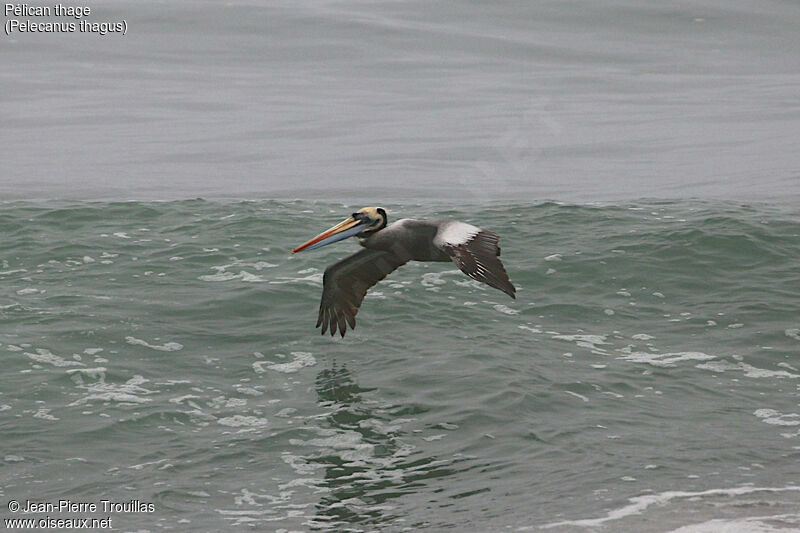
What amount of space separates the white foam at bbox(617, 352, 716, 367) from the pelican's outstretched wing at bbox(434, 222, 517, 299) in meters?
2.66

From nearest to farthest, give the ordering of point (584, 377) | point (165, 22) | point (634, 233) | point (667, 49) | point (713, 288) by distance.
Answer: point (584, 377), point (713, 288), point (634, 233), point (667, 49), point (165, 22)

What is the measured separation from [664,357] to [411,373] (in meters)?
2.77

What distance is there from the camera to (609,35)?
107 ft

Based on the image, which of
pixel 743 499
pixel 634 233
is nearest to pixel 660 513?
pixel 743 499

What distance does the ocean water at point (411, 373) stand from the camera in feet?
30.5

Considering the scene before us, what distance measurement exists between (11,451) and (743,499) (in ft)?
19.8

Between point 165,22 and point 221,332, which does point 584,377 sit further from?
point 165,22

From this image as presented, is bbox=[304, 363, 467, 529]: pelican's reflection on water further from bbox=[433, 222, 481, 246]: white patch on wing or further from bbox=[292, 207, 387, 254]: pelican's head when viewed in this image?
bbox=[433, 222, 481, 246]: white patch on wing

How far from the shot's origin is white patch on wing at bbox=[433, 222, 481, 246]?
1098cm
